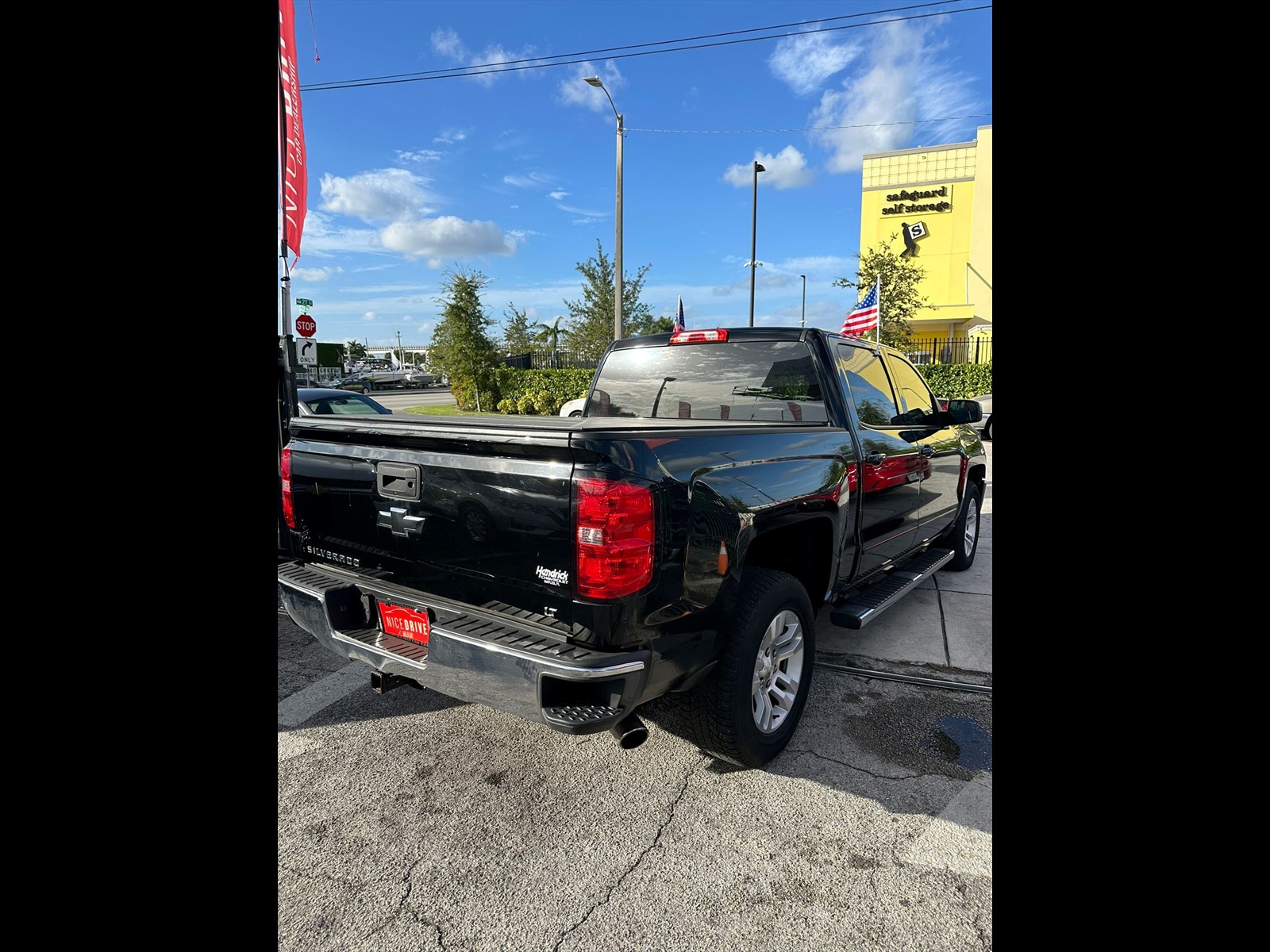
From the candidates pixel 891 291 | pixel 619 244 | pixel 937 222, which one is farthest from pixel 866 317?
pixel 937 222

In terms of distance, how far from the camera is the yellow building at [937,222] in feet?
122

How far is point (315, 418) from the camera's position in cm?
345

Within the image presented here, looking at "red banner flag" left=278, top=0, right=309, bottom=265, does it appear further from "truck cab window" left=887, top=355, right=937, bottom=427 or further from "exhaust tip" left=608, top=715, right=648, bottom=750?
"exhaust tip" left=608, top=715, right=648, bottom=750

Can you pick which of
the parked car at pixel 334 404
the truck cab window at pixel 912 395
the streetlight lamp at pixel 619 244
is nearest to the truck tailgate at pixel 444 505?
the truck cab window at pixel 912 395

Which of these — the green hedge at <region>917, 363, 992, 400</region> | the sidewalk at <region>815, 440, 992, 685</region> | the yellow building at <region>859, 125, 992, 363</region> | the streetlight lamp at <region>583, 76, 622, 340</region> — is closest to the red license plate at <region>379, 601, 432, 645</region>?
the sidewalk at <region>815, 440, 992, 685</region>

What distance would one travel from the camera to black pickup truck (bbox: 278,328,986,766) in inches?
93.5

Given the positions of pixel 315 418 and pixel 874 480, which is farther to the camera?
pixel 874 480

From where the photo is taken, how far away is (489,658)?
2.44 metres

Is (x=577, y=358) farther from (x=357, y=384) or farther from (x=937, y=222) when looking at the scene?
(x=357, y=384)
